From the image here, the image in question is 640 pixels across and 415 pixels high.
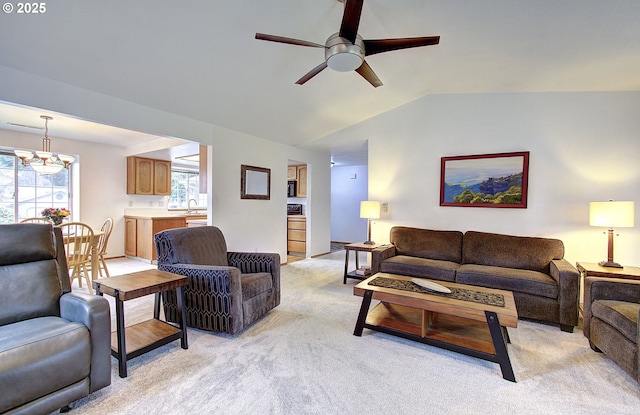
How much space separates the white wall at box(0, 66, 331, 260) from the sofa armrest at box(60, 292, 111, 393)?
1.97m

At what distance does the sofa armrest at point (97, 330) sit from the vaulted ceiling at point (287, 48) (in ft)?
6.52

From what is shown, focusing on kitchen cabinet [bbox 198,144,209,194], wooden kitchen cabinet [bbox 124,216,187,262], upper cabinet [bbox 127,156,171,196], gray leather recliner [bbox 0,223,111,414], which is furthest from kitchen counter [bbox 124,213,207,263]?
gray leather recliner [bbox 0,223,111,414]

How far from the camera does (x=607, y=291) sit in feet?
7.77

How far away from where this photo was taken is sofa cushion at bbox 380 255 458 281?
3.36 meters

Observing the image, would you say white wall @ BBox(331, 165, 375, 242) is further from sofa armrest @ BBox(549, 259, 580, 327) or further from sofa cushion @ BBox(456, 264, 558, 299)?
sofa armrest @ BBox(549, 259, 580, 327)

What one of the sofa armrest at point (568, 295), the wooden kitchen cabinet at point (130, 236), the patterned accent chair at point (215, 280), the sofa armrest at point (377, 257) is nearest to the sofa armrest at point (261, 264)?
the patterned accent chair at point (215, 280)

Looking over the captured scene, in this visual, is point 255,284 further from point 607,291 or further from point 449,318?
point 607,291

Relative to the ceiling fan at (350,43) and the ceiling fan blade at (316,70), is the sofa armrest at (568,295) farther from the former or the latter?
the ceiling fan blade at (316,70)

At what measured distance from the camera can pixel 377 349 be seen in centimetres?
235

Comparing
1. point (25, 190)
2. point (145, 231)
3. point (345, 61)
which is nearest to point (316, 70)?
point (345, 61)

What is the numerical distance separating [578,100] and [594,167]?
80 cm

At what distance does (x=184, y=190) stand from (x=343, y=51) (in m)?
6.07

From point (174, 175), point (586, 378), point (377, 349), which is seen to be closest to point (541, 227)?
point (586, 378)

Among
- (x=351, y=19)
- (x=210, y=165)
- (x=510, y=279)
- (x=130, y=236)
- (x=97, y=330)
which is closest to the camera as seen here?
(x=97, y=330)
